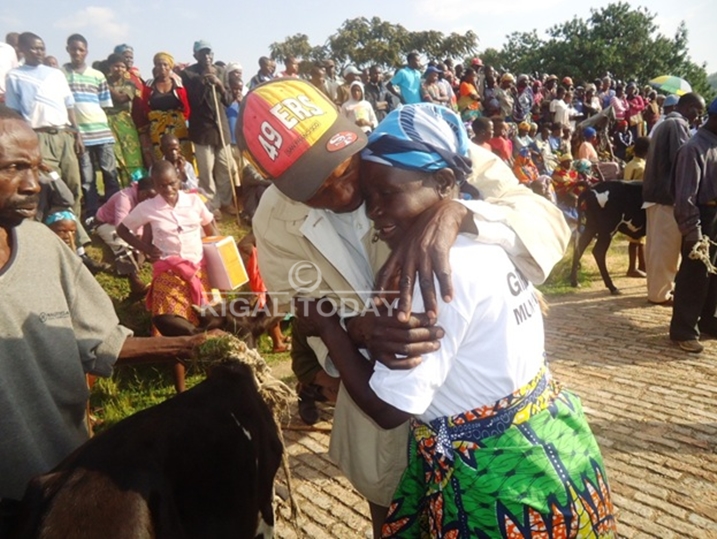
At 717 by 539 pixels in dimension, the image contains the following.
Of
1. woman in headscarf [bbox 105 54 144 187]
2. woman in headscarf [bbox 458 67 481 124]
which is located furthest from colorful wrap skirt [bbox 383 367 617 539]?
woman in headscarf [bbox 458 67 481 124]

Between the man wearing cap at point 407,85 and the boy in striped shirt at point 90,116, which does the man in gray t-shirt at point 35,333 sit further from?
the man wearing cap at point 407,85

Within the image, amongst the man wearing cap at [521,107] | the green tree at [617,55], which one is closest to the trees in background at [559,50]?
the green tree at [617,55]

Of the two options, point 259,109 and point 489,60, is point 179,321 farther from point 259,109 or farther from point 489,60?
point 489,60

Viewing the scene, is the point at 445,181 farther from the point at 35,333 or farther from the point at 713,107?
the point at 713,107

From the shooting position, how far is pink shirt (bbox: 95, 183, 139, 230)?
6.10 m

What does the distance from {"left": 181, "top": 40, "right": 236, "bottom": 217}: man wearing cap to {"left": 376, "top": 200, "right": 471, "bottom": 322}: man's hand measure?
23.1 feet

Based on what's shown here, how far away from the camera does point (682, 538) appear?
295 cm

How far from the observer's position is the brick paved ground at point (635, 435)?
3.13m

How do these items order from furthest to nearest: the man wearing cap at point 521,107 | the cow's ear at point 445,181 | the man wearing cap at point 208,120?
the man wearing cap at point 521,107
the man wearing cap at point 208,120
the cow's ear at point 445,181

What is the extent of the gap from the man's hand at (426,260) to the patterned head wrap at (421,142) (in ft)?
0.48

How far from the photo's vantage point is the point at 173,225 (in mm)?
4902

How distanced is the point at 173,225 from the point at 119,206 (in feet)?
5.32

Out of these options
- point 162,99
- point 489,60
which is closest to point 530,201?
point 162,99

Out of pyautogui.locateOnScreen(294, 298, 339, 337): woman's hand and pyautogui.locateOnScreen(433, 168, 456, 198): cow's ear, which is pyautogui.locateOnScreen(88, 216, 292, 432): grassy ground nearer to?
pyautogui.locateOnScreen(294, 298, 339, 337): woman's hand
